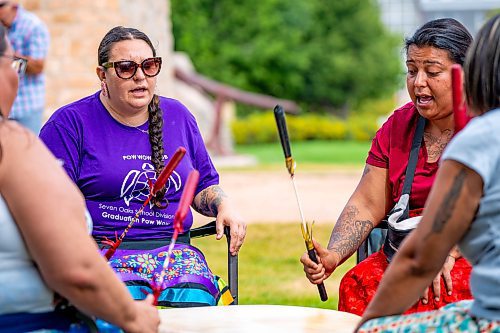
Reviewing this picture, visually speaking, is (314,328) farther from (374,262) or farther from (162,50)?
(162,50)

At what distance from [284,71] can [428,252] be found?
145 ft

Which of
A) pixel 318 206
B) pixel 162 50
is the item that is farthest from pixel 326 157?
pixel 318 206

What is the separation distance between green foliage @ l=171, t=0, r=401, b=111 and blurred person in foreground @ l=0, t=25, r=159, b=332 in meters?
40.1

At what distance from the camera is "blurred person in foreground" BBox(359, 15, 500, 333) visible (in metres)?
2.30

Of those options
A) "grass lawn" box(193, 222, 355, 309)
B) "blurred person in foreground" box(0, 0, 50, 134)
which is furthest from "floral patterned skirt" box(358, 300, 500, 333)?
"blurred person in foreground" box(0, 0, 50, 134)

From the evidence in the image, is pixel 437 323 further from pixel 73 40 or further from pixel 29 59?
pixel 73 40

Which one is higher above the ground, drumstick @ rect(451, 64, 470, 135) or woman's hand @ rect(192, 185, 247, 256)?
drumstick @ rect(451, 64, 470, 135)

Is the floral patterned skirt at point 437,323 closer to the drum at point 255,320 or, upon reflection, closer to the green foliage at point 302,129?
the drum at point 255,320

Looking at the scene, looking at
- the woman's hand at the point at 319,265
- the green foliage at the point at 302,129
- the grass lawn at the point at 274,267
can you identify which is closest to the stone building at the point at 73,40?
the grass lawn at the point at 274,267

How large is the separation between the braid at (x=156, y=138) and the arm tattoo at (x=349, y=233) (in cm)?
69

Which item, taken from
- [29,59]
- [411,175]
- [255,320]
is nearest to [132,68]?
[411,175]

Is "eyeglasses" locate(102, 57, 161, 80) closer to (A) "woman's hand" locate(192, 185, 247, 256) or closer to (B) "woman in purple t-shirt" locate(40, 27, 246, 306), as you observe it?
(B) "woman in purple t-shirt" locate(40, 27, 246, 306)

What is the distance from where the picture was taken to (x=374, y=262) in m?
3.83

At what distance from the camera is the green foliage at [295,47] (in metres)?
43.1
